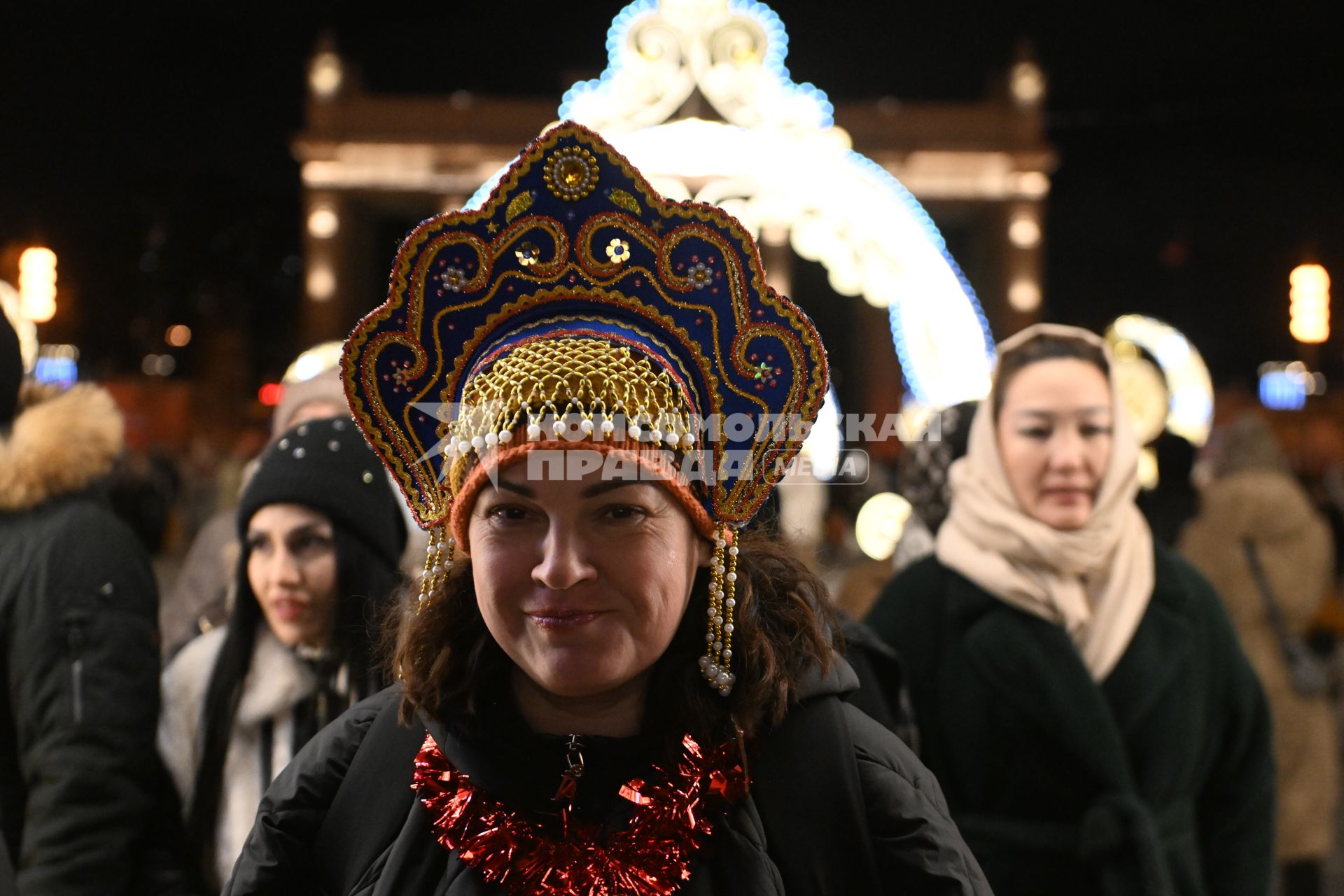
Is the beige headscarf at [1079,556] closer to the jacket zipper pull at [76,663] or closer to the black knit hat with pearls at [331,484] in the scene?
the black knit hat with pearls at [331,484]

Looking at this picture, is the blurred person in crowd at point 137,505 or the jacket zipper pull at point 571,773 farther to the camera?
the blurred person in crowd at point 137,505

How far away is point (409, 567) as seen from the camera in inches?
118

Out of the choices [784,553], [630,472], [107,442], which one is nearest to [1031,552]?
[784,553]

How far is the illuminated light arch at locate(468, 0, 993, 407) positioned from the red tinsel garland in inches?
225

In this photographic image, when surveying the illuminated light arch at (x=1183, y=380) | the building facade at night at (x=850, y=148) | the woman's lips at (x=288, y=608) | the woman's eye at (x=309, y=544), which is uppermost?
the building facade at night at (x=850, y=148)

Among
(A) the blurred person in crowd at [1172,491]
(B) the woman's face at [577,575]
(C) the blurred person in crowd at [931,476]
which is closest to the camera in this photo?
(B) the woman's face at [577,575]

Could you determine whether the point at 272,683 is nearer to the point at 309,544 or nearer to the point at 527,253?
the point at 309,544

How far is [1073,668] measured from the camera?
2.86 m

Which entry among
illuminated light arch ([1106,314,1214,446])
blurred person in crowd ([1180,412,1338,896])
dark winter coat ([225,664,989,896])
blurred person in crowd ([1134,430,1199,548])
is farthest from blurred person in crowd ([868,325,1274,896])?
illuminated light arch ([1106,314,1214,446])

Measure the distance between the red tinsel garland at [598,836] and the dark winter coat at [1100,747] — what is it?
1544 millimetres

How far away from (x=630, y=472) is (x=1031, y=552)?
1763mm

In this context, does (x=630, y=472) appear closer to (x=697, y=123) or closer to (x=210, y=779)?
(x=210, y=779)

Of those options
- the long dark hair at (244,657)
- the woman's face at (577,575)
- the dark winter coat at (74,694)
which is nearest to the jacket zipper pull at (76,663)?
the dark winter coat at (74,694)

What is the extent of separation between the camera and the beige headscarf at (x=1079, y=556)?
295 centimetres
